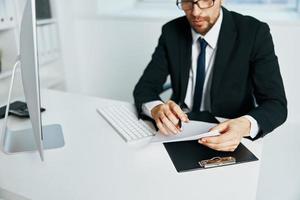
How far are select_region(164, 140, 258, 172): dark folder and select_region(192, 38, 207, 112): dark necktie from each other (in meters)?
0.43

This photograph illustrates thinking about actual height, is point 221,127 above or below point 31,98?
below

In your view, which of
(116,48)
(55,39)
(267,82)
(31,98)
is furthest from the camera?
(116,48)

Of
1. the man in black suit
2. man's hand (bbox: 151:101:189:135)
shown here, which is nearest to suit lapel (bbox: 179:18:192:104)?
the man in black suit

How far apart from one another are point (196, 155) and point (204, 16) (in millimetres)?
613

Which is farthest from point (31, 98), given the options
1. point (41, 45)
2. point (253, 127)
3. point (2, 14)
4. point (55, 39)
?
point (55, 39)

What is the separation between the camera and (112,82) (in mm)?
2678

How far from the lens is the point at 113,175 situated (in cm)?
85

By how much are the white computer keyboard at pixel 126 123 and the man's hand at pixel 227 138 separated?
0.80 ft

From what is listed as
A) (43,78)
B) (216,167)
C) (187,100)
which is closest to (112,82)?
(43,78)

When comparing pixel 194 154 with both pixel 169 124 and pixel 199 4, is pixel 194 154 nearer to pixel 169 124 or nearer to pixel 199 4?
pixel 169 124

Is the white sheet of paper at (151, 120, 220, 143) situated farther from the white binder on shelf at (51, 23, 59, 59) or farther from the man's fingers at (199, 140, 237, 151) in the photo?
the white binder on shelf at (51, 23, 59, 59)

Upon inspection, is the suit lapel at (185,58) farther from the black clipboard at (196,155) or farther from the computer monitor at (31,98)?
the computer monitor at (31,98)

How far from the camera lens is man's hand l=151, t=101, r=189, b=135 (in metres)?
0.99

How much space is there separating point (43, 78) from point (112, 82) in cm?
59
